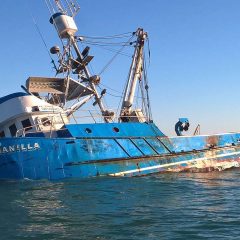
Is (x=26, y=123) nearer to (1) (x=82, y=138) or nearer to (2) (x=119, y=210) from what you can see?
(1) (x=82, y=138)

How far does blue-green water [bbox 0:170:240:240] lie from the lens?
7.51 m

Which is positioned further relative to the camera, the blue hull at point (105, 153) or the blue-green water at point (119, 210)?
the blue hull at point (105, 153)

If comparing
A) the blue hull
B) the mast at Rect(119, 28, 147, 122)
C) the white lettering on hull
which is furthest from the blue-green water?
the mast at Rect(119, 28, 147, 122)

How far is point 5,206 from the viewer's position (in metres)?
10.2


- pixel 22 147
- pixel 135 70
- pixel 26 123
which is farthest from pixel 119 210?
pixel 135 70

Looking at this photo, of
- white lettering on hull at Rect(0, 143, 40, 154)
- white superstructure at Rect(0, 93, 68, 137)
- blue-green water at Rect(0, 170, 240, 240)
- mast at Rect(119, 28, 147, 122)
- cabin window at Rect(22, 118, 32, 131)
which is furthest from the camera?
mast at Rect(119, 28, 147, 122)

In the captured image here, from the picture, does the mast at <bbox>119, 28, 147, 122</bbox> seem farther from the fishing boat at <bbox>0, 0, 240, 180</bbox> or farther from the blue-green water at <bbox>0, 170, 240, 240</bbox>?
the blue-green water at <bbox>0, 170, 240, 240</bbox>

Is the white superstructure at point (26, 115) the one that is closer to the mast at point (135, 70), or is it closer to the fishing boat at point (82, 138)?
the fishing boat at point (82, 138)

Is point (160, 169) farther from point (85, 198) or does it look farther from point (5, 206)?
point (5, 206)

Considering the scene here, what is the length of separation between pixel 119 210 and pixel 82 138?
7.94 metres

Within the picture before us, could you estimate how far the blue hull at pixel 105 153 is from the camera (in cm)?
1581

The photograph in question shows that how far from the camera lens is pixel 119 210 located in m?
9.57

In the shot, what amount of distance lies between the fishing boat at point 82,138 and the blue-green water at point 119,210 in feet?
Answer: 5.71

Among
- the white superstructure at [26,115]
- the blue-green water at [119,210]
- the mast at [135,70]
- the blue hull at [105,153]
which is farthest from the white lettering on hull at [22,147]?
the mast at [135,70]
